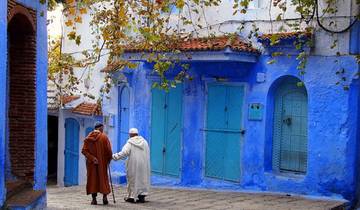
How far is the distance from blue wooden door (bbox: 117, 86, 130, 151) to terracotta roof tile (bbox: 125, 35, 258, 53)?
3.29 metres

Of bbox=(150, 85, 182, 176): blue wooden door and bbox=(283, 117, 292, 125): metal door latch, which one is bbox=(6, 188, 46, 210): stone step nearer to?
bbox=(150, 85, 182, 176): blue wooden door

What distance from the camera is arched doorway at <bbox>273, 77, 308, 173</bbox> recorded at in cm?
1350

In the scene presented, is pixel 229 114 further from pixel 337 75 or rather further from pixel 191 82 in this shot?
pixel 337 75

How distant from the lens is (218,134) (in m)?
14.8

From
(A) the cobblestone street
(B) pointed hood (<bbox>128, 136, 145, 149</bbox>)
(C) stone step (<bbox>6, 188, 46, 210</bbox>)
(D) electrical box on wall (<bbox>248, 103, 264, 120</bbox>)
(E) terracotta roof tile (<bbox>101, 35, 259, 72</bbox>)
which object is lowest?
(A) the cobblestone street

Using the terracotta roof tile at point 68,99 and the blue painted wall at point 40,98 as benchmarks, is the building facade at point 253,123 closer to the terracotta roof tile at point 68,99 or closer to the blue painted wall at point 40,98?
the blue painted wall at point 40,98

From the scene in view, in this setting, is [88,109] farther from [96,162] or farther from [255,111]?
[96,162]

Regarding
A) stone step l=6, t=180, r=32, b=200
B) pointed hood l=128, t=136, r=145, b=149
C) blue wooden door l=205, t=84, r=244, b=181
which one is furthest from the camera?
blue wooden door l=205, t=84, r=244, b=181

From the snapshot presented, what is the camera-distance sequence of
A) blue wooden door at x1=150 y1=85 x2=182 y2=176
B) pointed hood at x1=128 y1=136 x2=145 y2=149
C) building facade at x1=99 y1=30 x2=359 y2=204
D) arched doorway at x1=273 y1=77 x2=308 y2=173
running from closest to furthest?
1. building facade at x1=99 y1=30 x2=359 y2=204
2. pointed hood at x1=128 y1=136 x2=145 y2=149
3. arched doorway at x1=273 y1=77 x2=308 y2=173
4. blue wooden door at x1=150 y1=85 x2=182 y2=176

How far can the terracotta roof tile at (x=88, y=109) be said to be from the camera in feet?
62.7

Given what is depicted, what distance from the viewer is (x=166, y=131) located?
52.2 ft

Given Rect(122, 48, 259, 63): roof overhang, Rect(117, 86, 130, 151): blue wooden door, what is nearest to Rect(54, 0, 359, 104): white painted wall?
Rect(122, 48, 259, 63): roof overhang

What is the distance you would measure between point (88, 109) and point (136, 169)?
7.19 metres

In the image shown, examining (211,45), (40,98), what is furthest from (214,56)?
(40,98)
